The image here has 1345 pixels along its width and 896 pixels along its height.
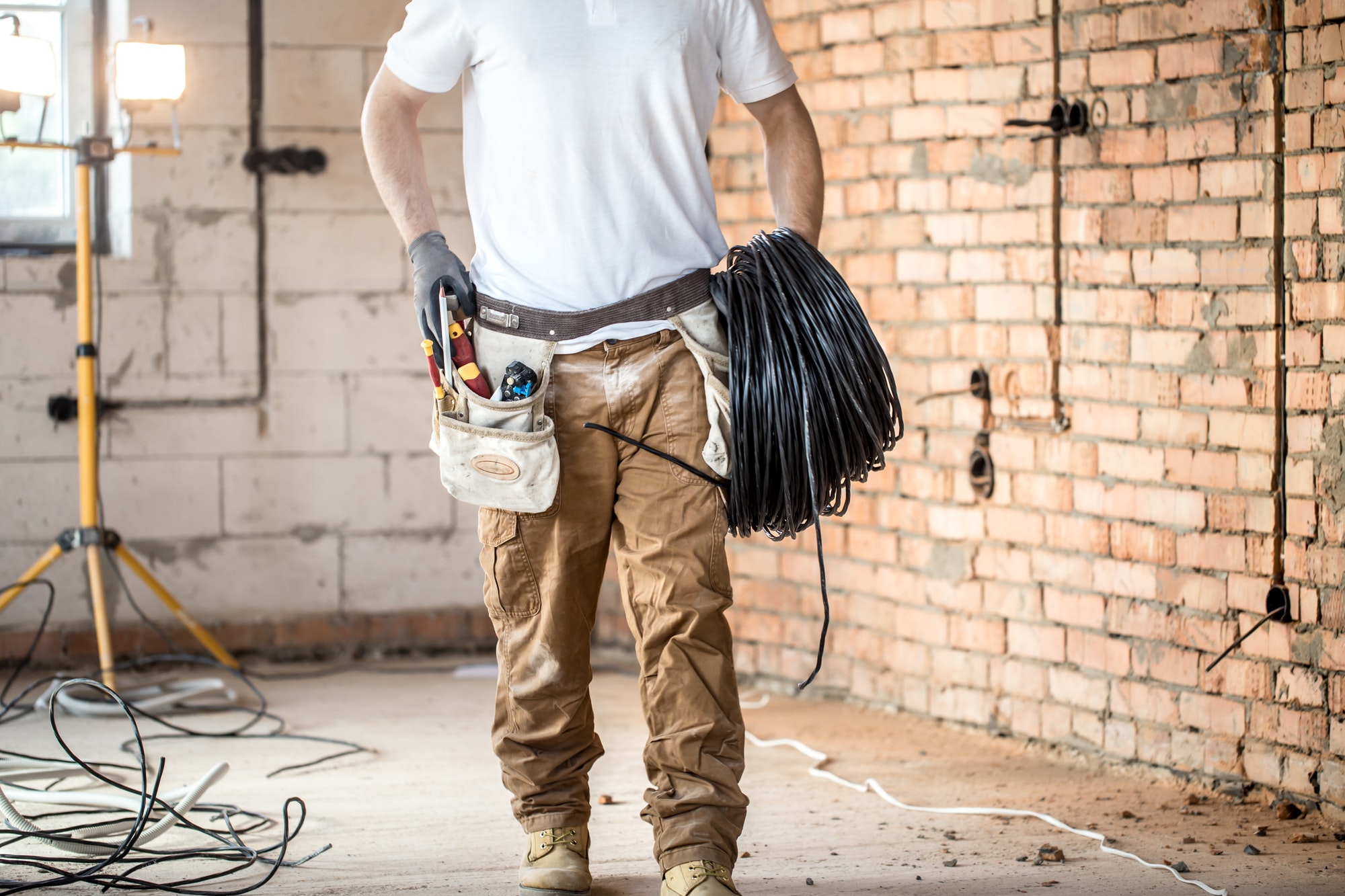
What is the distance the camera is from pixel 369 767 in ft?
9.94

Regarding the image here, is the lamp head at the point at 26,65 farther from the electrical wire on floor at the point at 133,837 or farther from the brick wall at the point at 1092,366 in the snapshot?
the brick wall at the point at 1092,366

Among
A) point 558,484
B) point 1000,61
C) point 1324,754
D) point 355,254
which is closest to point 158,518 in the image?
point 355,254

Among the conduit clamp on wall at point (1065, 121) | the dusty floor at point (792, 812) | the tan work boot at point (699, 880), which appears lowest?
the dusty floor at point (792, 812)

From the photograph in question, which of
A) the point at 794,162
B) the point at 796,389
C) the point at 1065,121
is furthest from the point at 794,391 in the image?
the point at 1065,121

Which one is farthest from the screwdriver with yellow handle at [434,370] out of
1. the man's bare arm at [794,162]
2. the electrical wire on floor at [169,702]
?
the electrical wire on floor at [169,702]

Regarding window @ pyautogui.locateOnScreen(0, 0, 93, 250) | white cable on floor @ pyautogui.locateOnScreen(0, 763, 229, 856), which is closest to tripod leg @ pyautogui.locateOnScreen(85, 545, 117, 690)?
white cable on floor @ pyautogui.locateOnScreen(0, 763, 229, 856)

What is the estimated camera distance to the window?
3.97 m

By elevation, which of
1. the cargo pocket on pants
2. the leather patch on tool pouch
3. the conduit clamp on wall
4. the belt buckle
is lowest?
the cargo pocket on pants

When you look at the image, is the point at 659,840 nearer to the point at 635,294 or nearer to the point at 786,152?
the point at 635,294

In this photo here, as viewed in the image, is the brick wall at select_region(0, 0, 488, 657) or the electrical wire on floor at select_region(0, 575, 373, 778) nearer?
the electrical wire on floor at select_region(0, 575, 373, 778)

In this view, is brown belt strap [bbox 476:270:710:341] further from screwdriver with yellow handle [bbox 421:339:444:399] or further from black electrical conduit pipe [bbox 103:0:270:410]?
black electrical conduit pipe [bbox 103:0:270:410]

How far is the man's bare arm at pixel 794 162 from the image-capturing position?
2256mm

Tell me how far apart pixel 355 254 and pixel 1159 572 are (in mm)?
2467

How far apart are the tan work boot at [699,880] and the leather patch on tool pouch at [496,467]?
66 cm
